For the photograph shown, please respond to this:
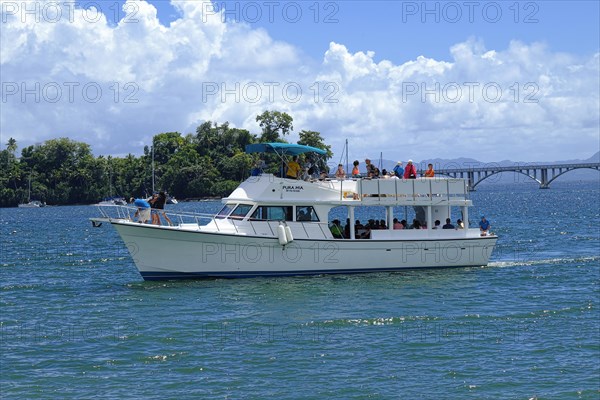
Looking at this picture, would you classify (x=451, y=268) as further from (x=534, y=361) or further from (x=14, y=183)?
(x=14, y=183)

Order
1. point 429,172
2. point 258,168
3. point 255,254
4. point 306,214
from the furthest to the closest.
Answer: point 429,172 → point 258,168 → point 306,214 → point 255,254

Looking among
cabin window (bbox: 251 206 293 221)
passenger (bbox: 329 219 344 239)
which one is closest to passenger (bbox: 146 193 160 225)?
cabin window (bbox: 251 206 293 221)

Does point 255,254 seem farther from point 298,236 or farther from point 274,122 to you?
point 274,122

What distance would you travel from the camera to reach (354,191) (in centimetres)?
2961

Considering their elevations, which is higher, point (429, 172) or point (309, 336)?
point (429, 172)

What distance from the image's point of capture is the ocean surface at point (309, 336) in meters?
16.3

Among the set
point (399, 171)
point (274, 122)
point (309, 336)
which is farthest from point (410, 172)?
point (274, 122)

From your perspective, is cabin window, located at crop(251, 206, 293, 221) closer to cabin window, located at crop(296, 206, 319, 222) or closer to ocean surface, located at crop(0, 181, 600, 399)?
cabin window, located at crop(296, 206, 319, 222)

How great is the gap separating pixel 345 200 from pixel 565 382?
1363 centimetres

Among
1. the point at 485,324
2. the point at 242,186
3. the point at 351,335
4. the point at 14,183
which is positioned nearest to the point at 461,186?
the point at 242,186

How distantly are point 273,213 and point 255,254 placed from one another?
1.53 meters

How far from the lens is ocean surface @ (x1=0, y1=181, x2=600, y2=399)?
16.3m

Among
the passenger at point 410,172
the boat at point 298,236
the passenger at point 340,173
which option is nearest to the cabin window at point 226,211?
the boat at point 298,236

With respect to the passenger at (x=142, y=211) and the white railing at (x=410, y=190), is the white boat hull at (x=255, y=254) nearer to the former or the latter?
the passenger at (x=142, y=211)
